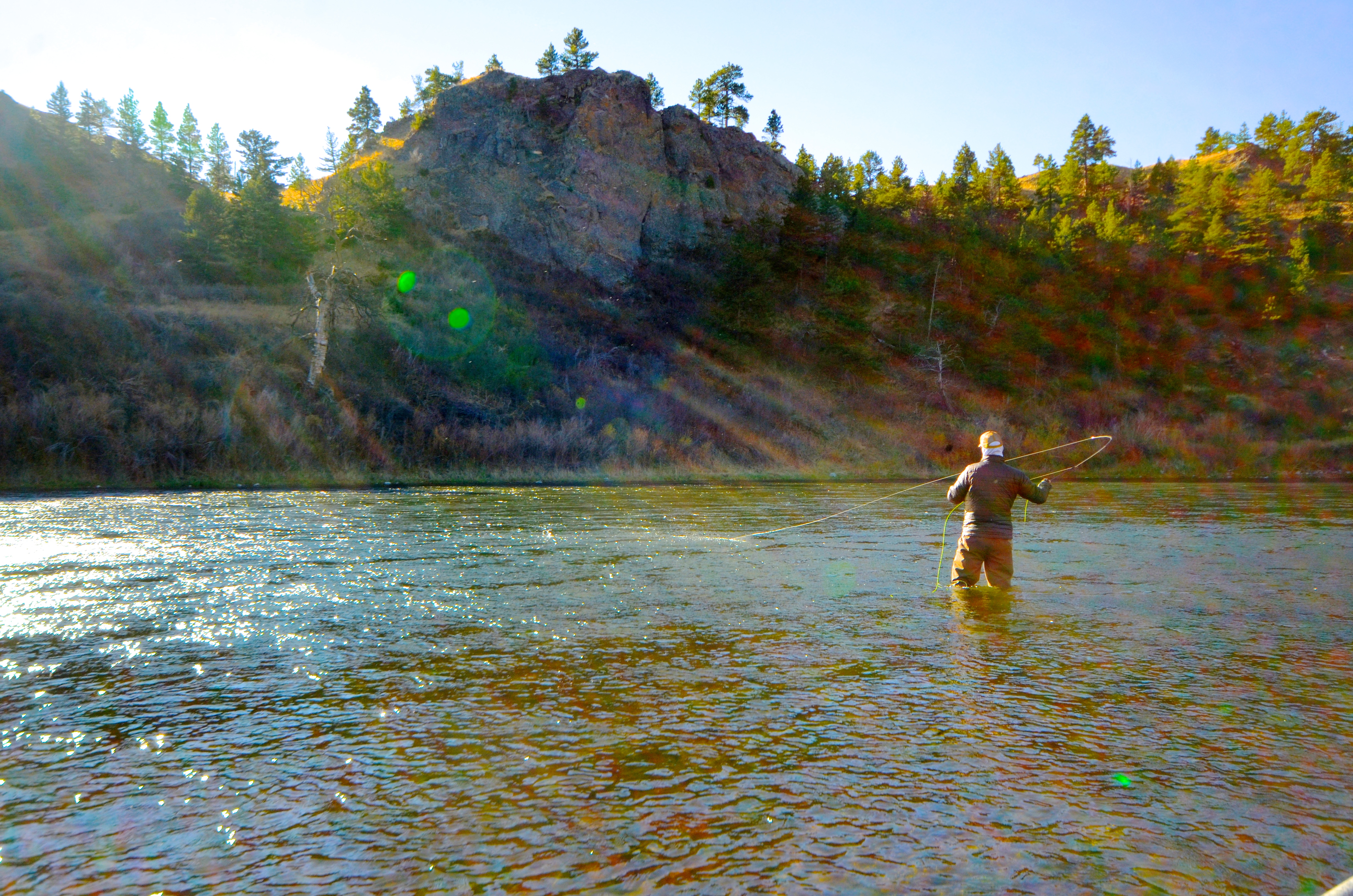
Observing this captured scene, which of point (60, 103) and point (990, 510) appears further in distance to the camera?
point (60, 103)

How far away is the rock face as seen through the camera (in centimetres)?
6794

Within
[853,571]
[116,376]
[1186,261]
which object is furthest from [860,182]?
[853,571]

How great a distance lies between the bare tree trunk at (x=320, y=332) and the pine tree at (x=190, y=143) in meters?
90.4

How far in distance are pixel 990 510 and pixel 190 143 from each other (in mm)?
136227

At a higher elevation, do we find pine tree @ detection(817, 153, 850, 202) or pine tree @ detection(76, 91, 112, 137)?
pine tree @ detection(76, 91, 112, 137)

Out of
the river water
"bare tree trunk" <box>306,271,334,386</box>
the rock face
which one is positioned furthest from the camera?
the rock face

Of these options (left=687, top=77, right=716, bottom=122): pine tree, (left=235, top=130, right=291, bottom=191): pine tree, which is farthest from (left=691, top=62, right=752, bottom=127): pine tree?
(left=235, top=130, right=291, bottom=191): pine tree

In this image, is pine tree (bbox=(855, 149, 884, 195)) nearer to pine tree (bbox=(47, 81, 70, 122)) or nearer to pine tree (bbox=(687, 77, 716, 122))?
pine tree (bbox=(687, 77, 716, 122))

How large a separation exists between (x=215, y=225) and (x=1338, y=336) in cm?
7512

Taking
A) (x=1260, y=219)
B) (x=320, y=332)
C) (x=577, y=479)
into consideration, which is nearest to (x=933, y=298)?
(x=1260, y=219)

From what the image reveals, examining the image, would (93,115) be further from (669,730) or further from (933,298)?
A: (669,730)

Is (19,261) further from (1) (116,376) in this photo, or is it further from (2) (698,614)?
(2) (698,614)

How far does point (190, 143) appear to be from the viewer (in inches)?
4774

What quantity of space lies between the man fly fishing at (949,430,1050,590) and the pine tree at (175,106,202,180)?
12943cm
